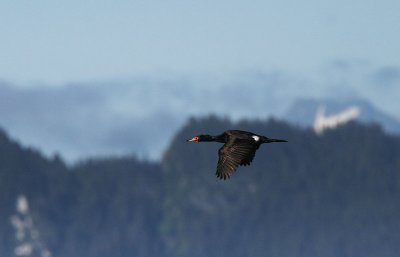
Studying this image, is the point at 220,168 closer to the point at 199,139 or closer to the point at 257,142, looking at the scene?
the point at 257,142

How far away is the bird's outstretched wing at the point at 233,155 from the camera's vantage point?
234ft

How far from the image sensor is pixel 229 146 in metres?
72.4

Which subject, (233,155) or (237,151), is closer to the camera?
(233,155)

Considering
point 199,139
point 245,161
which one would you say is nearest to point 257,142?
point 245,161

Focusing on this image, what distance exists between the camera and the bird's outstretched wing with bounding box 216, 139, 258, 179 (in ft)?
234

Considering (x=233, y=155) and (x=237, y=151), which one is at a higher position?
(x=237, y=151)

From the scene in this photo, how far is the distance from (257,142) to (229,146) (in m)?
1.50

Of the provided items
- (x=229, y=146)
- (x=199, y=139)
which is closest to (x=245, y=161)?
(x=229, y=146)

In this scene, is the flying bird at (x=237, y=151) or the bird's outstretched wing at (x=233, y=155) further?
the flying bird at (x=237, y=151)

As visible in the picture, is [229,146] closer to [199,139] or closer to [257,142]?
[257,142]

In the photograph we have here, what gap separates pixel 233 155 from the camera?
72062 mm

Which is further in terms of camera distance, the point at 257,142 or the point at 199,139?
the point at 199,139

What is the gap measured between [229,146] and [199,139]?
724cm

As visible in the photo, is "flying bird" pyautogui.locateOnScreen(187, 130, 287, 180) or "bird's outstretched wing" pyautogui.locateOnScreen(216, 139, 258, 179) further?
"flying bird" pyautogui.locateOnScreen(187, 130, 287, 180)
